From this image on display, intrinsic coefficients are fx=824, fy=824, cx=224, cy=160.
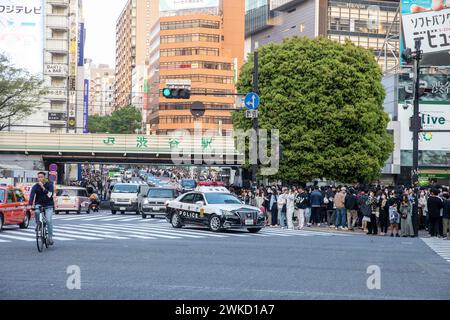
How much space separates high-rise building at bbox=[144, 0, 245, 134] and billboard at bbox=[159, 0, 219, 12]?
70 cm

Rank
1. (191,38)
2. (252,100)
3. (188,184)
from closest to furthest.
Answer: (252,100), (188,184), (191,38)

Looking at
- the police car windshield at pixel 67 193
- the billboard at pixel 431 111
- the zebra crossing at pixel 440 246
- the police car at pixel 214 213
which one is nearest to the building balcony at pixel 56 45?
the billboard at pixel 431 111

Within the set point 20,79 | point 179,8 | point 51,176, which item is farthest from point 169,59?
point 51,176

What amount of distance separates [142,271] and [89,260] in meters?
2.39

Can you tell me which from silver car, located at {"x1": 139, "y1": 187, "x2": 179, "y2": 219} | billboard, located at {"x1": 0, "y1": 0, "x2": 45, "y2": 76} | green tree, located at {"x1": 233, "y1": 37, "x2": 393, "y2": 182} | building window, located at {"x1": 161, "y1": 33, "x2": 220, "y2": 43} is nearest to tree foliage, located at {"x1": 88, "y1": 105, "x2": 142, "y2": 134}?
building window, located at {"x1": 161, "y1": 33, "x2": 220, "y2": 43}

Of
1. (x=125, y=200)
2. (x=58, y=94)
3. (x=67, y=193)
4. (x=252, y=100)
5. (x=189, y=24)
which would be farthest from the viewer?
(x=189, y=24)

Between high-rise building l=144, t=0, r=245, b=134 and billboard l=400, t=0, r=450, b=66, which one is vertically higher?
high-rise building l=144, t=0, r=245, b=134

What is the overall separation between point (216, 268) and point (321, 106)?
112 feet

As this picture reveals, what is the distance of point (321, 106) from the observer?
160 feet

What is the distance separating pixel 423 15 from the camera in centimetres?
6538

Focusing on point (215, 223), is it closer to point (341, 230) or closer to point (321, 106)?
point (341, 230)

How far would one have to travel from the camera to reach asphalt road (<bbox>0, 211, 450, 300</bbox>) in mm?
12133

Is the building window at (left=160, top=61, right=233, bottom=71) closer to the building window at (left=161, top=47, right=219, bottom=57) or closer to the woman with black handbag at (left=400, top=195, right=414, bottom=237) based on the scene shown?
the building window at (left=161, top=47, right=219, bottom=57)

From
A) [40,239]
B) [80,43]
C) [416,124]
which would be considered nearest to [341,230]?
[416,124]
